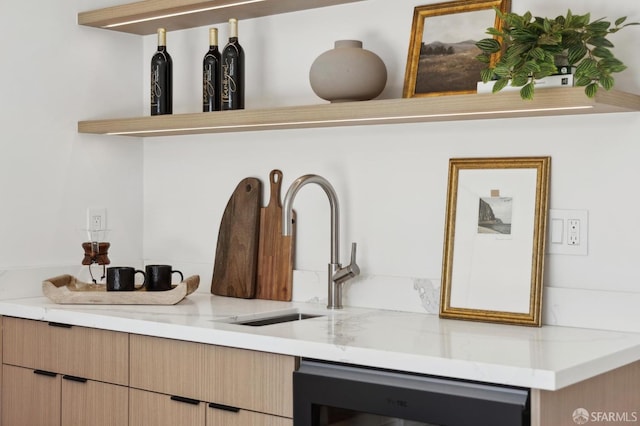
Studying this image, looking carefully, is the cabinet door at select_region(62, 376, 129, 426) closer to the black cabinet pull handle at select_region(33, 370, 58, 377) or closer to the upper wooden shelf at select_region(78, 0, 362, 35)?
the black cabinet pull handle at select_region(33, 370, 58, 377)

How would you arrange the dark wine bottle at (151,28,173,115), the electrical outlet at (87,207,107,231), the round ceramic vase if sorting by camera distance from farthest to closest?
1. the electrical outlet at (87,207,107,231)
2. the dark wine bottle at (151,28,173,115)
3. the round ceramic vase

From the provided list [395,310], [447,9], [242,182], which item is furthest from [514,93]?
[242,182]

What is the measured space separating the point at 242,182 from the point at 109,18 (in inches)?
30.1

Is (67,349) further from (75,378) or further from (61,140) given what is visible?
(61,140)

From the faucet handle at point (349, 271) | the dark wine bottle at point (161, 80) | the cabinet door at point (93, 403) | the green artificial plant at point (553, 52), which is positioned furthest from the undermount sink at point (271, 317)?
the green artificial plant at point (553, 52)

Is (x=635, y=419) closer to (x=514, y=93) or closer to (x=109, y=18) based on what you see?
(x=514, y=93)

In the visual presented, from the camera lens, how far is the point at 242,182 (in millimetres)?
3199

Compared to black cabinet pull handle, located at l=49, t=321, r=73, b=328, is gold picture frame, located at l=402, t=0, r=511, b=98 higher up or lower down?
higher up

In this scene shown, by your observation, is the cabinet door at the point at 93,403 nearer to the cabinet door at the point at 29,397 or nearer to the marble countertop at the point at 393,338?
the cabinet door at the point at 29,397

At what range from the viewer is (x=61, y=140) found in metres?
3.28

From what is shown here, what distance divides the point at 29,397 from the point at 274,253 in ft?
3.05

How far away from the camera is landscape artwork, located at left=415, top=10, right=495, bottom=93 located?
261 centimetres

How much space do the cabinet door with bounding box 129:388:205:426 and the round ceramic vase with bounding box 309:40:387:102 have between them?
0.99 m

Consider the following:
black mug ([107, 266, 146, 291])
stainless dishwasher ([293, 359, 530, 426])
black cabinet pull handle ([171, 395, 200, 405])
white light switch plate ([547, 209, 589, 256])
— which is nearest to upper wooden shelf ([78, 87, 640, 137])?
white light switch plate ([547, 209, 589, 256])
